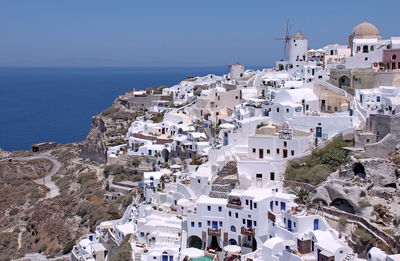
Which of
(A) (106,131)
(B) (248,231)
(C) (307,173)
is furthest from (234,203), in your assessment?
(A) (106,131)

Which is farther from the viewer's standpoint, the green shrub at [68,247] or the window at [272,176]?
the green shrub at [68,247]

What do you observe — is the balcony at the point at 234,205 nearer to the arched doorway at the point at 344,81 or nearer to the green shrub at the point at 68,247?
the arched doorway at the point at 344,81

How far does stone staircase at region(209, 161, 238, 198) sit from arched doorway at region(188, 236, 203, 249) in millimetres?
2505

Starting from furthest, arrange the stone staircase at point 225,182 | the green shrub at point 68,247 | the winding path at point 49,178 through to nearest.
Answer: the winding path at point 49,178 → the green shrub at point 68,247 → the stone staircase at point 225,182

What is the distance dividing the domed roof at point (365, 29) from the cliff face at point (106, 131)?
78.1 feet

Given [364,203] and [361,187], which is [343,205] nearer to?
[361,187]

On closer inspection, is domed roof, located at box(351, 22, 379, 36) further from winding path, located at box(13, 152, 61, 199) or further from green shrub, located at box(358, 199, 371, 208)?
winding path, located at box(13, 152, 61, 199)

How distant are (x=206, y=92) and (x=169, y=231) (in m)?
20.9

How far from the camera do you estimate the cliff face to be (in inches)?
1879

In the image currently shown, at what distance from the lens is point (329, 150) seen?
84.3 ft

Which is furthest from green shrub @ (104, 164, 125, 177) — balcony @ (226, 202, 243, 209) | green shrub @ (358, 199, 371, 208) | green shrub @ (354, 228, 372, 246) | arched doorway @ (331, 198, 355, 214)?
green shrub @ (354, 228, 372, 246)

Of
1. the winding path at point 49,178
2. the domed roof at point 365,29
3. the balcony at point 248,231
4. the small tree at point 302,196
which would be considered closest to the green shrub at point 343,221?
the small tree at point 302,196

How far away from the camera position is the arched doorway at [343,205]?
867 inches

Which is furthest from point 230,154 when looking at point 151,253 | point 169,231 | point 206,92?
point 206,92
